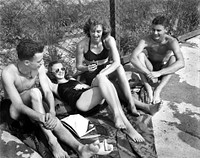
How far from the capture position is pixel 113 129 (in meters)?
2.97

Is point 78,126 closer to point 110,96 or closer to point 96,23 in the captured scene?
point 110,96

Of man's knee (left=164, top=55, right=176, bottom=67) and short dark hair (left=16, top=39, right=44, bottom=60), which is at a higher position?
short dark hair (left=16, top=39, right=44, bottom=60)

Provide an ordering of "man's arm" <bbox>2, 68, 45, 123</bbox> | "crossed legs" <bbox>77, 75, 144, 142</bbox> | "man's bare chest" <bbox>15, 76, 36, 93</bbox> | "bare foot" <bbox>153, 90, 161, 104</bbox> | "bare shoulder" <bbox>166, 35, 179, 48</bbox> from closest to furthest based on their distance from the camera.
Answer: "man's arm" <bbox>2, 68, 45, 123</bbox>
"man's bare chest" <bbox>15, 76, 36, 93</bbox>
"crossed legs" <bbox>77, 75, 144, 142</bbox>
"bare foot" <bbox>153, 90, 161, 104</bbox>
"bare shoulder" <bbox>166, 35, 179, 48</bbox>

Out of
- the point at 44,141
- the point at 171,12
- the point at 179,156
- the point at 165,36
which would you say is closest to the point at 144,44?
the point at 165,36

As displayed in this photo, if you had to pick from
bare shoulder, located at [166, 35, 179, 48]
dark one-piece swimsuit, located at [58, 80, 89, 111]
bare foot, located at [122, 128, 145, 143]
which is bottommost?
bare foot, located at [122, 128, 145, 143]

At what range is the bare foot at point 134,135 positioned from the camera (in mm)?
2777

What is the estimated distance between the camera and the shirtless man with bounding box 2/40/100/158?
Result: 2.50 m

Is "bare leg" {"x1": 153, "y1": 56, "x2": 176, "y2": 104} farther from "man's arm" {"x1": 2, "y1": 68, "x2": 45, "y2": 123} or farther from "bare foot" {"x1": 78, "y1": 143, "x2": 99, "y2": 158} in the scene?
"man's arm" {"x1": 2, "y1": 68, "x2": 45, "y2": 123}

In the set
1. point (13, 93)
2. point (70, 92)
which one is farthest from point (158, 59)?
point (13, 93)

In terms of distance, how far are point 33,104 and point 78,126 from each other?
49 centimetres

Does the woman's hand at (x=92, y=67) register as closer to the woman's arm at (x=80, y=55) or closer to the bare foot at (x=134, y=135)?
the woman's arm at (x=80, y=55)

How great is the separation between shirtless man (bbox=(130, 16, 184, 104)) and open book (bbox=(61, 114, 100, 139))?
912mm

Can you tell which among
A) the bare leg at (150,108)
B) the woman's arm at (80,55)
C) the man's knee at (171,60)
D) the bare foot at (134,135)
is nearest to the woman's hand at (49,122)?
the bare foot at (134,135)

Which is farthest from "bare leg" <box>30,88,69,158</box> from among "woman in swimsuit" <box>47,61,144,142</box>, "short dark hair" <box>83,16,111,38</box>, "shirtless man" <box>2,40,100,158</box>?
"short dark hair" <box>83,16,111,38</box>
